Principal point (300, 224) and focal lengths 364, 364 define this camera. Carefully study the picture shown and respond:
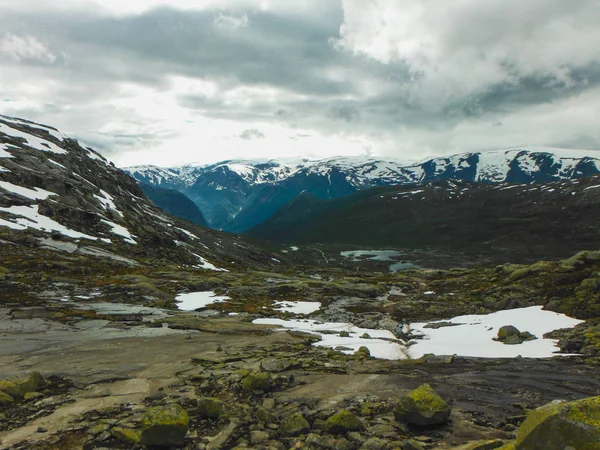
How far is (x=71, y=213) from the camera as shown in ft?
259

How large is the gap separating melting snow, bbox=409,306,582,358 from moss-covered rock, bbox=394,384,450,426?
35.7 ft

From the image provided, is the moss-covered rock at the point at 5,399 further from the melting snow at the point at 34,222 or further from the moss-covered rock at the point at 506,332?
the melting snow at the point at 34,222

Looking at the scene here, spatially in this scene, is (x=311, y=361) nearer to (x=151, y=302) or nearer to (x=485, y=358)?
(x=485, y=358)

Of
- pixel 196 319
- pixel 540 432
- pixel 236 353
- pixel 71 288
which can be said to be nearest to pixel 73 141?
pixel 71 288

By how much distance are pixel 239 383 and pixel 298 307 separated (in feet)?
95.8

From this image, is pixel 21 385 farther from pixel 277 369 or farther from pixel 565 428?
pixel 565 428

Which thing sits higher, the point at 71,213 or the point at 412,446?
the point at 71,213

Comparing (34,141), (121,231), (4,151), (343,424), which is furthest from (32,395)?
(34,141)

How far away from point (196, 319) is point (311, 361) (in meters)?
15.4

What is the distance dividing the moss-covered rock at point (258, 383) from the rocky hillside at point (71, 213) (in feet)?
191

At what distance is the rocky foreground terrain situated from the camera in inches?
377

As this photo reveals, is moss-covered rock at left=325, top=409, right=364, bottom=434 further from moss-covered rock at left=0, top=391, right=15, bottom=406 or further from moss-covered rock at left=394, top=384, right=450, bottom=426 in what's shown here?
moss-covered rock at left=0, top=391, right=15, bottom=406

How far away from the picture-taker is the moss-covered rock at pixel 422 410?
32.8 ft

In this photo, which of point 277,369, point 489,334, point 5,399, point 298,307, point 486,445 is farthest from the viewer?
point 298,307
